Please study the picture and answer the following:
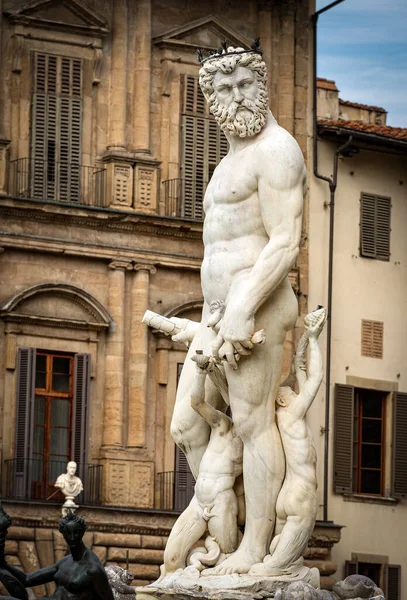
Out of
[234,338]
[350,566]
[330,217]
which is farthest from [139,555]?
[234,338]

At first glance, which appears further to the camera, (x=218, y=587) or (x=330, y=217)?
(x=330, y=217)

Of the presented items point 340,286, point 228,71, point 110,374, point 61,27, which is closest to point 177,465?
point 110,374

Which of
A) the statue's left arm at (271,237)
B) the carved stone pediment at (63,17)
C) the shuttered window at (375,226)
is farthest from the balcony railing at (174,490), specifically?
the statue's left arm at (271,237)

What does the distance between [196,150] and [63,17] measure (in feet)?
10.3

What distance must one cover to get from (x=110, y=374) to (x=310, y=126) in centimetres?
594

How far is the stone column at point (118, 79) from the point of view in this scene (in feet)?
132

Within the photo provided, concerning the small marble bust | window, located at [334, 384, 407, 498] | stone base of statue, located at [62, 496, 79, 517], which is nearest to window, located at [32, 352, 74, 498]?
the small marble bust

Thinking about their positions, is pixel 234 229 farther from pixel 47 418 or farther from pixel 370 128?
pixel 370 128

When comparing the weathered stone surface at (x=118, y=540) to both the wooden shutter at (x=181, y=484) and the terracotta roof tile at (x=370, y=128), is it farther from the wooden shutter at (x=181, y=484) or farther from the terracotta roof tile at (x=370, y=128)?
the terracotta roof tile at (x=370, y=128)

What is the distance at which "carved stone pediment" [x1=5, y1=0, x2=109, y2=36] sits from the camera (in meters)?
39.8

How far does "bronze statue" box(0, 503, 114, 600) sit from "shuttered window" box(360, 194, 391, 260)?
28571 mm

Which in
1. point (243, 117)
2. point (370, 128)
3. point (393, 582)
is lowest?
point (393, 582)

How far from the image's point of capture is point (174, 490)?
Answer: 39562 mm

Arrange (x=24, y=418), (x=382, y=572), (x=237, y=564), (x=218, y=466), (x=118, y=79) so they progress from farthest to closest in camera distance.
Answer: (x=382, y=572), (x=118, y=79), (x=24, y=418), (x=218, y=466), (x=237, y=564)
